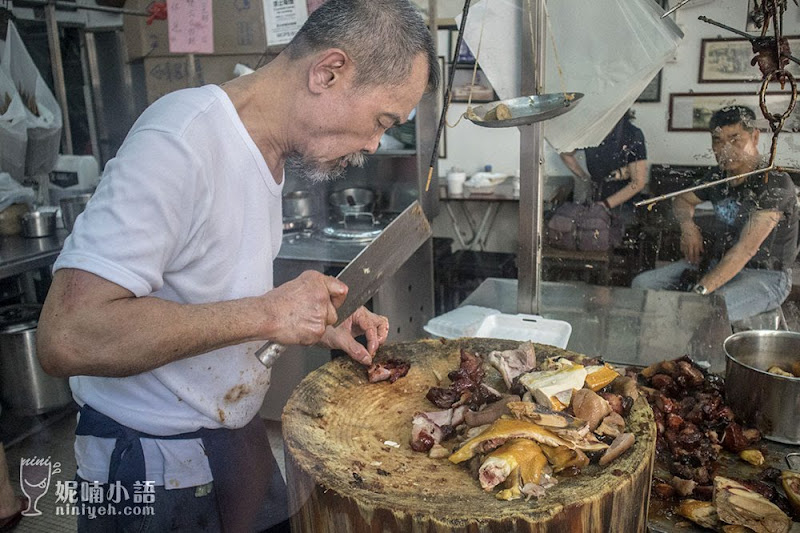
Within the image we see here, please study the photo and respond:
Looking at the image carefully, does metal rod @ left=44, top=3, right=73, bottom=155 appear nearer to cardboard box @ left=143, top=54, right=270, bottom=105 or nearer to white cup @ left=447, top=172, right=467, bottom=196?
cardboard box @ left=143, top=54, right=270, bottom=105

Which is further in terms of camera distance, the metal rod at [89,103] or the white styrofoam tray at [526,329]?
the metal rod at [89,103]

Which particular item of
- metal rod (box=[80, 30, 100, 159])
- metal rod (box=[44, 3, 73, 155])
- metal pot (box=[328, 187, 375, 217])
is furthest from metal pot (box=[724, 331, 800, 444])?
metal rod (box=[80, 30, 100, 159])

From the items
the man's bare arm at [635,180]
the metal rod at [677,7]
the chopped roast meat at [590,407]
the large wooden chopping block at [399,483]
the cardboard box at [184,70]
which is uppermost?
the cardboard box at [184,70]

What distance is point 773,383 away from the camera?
78.2 inches

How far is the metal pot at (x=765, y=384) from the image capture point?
1.99 meters

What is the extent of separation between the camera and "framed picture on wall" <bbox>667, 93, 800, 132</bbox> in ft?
8.53

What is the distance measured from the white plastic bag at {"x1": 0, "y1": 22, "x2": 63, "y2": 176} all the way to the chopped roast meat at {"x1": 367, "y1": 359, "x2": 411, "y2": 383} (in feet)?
14.5

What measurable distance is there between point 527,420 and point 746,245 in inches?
72.2

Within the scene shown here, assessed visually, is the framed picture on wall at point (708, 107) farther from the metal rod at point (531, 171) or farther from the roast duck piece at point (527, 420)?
the roast duck piece at point (527, 420)

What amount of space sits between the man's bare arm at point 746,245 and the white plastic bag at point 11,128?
16.5 feet

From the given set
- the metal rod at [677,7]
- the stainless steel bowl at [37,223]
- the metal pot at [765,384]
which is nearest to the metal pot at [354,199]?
the stainless steel bowl at [37,223]

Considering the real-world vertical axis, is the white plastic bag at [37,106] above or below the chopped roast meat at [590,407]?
above

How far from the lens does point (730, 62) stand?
8.79ft

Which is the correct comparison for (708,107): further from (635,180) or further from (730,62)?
(635,180)
